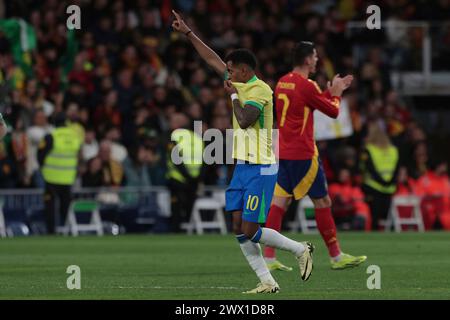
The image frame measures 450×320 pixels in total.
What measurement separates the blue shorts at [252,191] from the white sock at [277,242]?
20 centimetres

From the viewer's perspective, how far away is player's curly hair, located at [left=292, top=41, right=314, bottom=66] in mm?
16538

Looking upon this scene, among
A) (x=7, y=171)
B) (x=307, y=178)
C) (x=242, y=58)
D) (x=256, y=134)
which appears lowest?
(x=7, y=171)

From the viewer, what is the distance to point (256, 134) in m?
13.4

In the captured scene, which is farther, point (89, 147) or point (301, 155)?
point (89, 147)

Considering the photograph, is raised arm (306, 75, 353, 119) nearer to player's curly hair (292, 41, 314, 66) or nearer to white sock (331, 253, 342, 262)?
player's curly hair (292, 41, 314, 66)

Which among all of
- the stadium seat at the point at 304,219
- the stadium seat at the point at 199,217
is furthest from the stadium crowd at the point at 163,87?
the stadium seat at the point at 199,217

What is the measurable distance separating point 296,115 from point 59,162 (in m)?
10.3

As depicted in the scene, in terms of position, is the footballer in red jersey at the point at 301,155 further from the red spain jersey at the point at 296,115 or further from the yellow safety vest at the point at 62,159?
the yellow safety vest at the point at 62,159

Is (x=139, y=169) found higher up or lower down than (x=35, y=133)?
lower down

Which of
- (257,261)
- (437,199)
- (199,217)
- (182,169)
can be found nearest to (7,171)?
(182,169)

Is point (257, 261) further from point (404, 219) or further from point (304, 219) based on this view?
point (404, 219)

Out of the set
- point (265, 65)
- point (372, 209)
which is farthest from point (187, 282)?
point (265, 65)

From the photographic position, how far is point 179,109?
2905 centimetres

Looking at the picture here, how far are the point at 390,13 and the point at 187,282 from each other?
67.0ft
